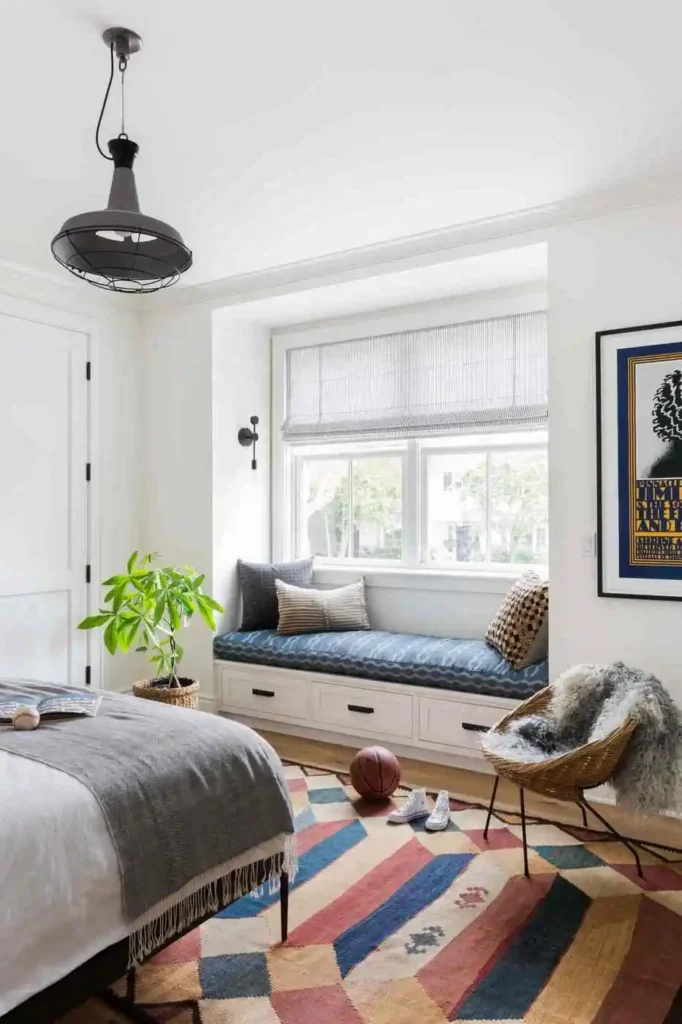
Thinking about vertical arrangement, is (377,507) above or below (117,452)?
below

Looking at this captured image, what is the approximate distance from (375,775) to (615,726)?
1.12 metres

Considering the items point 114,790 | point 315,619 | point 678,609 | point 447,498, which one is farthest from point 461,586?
point 114,790

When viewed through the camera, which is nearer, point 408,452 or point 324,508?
point 408,452

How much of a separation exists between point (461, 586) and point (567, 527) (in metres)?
1.02

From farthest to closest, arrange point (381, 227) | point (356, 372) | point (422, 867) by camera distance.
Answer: point (356, 372) → point (381, 227) → point (422, 867)

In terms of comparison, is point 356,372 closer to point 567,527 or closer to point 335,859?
point 567,527

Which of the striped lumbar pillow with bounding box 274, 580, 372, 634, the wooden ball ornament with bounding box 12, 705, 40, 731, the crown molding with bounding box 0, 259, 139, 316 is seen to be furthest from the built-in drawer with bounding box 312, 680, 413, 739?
the crown molding with bounding box 0, 259, 139, 316

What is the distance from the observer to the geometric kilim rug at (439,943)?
188 cm

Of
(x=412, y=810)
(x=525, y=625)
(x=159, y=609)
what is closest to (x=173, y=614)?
(x=159, y=609)

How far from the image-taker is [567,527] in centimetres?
327

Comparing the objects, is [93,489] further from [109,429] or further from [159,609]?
[159,609]

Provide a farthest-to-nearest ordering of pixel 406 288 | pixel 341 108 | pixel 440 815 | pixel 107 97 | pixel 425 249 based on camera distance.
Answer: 1. pixel 406 288
2. pixel 425 249
3. pixel 440 815
4. pixel 341 108
5. pixel 107 97

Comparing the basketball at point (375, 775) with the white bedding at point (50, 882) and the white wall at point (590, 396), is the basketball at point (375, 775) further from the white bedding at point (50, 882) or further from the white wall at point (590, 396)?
the white bedding at point (50, 882)

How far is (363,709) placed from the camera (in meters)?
3.82
